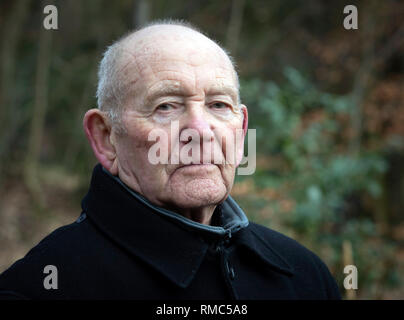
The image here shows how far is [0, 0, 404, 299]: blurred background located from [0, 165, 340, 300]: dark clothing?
3.34 metres

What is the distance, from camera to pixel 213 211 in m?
1.97

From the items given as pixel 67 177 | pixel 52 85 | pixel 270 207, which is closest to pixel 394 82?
pixel 270 207

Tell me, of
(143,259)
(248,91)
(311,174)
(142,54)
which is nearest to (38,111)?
(248,91)

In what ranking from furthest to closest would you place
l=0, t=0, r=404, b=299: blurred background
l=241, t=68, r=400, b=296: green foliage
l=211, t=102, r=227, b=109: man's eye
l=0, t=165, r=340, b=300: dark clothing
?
l=0, t=0, r=404, b=299: blurred background < l=241, t=68, r=400, b=296: green foliage < l=211, t=102, r=227, b=109: man's eye < l=0, t=165, r=340, b=300: dark clothing

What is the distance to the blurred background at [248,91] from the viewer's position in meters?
6.38

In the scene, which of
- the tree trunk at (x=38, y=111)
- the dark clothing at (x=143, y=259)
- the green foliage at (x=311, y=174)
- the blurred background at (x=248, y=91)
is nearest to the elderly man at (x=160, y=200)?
the dark clothing at (x=143, y=259)

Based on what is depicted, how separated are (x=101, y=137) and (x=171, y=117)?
1.29 feet

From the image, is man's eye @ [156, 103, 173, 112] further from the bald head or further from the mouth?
the mouth

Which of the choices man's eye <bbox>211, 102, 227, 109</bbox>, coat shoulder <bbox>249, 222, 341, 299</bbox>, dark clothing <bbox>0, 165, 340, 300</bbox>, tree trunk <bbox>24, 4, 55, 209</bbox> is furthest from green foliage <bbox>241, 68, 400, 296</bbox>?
tree trunk <bbox>24, 4, 55, 209</bbox>

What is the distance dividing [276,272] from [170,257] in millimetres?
541

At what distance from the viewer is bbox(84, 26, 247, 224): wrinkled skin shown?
174 cm
